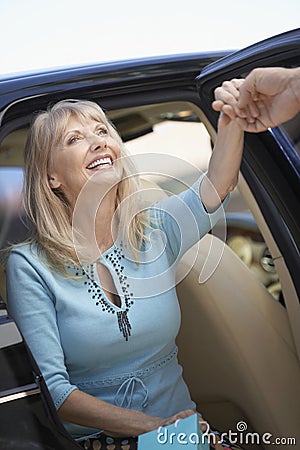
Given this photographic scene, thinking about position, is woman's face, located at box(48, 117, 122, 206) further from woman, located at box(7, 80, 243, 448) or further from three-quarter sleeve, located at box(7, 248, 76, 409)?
three-quarter sleeve, located at box(7, 248, 76, 409)

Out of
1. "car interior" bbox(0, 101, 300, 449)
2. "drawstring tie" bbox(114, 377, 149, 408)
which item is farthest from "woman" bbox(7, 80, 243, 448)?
"car interior" bbox(0, 101, 300, 449)

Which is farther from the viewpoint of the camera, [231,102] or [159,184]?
[159,184]

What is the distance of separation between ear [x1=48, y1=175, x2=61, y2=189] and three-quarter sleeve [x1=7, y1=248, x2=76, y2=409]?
0.51 feet

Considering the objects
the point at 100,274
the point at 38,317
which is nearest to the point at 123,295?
the point at 100,274

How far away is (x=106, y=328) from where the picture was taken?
1558mm

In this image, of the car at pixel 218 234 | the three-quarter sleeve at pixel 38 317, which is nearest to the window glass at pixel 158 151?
the car at pixel 218 234

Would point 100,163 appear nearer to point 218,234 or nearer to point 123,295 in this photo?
point 123,295

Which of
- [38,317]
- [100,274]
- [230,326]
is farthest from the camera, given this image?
[230,326]

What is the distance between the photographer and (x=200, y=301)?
189cm

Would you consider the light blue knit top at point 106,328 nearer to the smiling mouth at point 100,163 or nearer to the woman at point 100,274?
the woman at point 100,274

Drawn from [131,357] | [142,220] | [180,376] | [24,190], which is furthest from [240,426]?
[24,190]

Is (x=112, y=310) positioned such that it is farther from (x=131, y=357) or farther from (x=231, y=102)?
(x=231, y=102)

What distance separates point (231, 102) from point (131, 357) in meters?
0.53

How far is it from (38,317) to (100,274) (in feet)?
0.55
